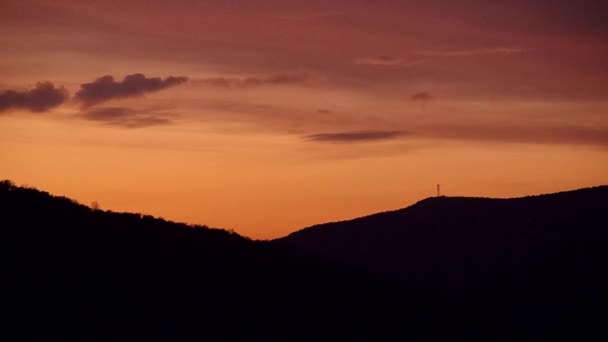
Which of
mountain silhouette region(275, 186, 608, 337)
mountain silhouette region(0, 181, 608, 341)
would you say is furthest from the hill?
mountain silhouette region(275, 186, 608, 337)

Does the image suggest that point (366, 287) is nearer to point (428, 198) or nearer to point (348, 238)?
point (348, 238)

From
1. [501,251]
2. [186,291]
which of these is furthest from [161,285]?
[501,251]

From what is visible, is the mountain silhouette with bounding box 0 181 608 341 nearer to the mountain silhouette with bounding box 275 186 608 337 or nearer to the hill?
the hill

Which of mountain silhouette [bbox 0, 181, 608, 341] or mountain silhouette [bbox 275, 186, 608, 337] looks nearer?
mountain silhouette [bbox 0, 181, 608, 341]

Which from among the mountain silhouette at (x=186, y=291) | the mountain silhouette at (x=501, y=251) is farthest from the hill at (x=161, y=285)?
the mountain silhouette at (x=501, y=251)

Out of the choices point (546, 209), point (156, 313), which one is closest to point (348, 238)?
point (546, 209)

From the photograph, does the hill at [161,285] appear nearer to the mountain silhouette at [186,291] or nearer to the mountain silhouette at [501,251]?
the mountain silhouette at [186,291]

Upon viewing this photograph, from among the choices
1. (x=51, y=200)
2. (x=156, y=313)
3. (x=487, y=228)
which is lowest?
(x=156, y=313)

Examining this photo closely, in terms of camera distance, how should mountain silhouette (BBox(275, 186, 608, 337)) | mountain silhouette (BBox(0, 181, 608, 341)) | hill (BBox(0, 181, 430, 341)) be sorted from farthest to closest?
mountain silhouette (BBox(275, 186, 608, 337))
mountain silhouette (BBox(0, 181, 608, 341))
hill (BBox(0, 181, 430, 341))
